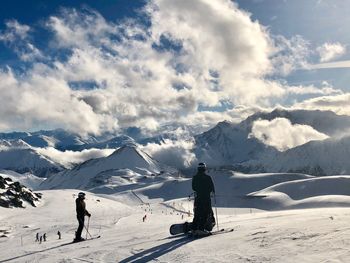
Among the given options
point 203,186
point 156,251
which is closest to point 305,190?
point 203,186

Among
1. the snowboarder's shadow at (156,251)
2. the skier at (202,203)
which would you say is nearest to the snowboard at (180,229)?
the skier at (202,203)

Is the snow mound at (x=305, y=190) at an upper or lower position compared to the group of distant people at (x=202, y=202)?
upper

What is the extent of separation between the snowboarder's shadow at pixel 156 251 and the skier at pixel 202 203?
1174 millimetres

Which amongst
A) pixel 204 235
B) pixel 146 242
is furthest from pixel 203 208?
pixel 146 242

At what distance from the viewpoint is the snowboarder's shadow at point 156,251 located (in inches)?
523

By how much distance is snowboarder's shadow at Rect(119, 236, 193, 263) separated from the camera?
1329 cm

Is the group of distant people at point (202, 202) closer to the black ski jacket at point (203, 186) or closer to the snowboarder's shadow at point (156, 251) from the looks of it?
the black ski jacket at point (203, 186)

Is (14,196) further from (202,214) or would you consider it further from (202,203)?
(202,214)

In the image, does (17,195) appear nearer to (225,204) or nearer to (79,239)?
(79,239)

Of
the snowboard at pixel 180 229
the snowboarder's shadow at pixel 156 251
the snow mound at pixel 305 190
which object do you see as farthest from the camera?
the snow mound at pixel 305 190

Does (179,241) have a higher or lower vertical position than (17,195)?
lower

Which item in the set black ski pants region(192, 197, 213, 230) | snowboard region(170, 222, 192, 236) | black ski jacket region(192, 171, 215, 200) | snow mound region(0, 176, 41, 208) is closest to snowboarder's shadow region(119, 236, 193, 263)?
black ski pants region(192, 197, 213, 230)

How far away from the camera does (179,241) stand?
15.9 meters

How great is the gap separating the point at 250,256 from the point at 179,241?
4428mm
